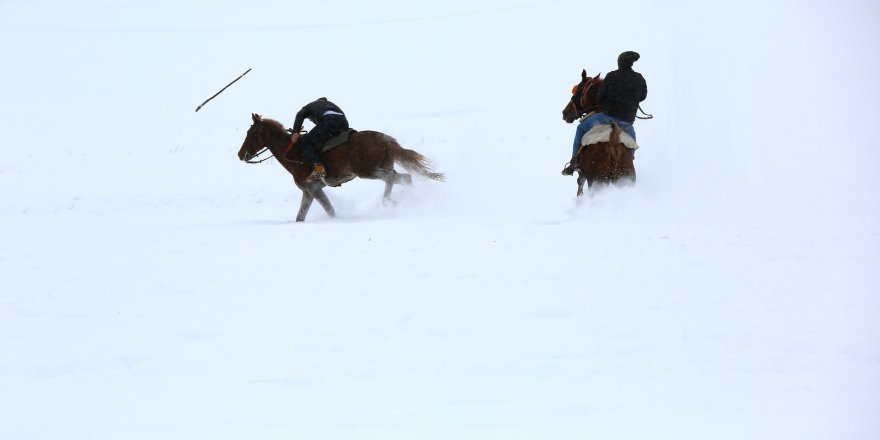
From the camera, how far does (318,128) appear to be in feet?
36.2

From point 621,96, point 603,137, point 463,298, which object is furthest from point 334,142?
point 463,298

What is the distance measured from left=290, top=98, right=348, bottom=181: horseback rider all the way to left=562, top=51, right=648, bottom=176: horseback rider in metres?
3.20

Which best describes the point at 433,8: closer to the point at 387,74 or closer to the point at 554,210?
the point at 387,74

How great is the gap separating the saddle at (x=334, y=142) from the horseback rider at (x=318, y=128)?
4cm

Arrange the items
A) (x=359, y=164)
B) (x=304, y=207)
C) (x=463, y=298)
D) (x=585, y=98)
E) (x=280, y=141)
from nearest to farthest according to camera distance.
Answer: (x=463, y=298) < (x=585, y=98) < (x=359, y=164) < (x=304, y=207) < (x=280, y=141)

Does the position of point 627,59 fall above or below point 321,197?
above

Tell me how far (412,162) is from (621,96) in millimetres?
2774

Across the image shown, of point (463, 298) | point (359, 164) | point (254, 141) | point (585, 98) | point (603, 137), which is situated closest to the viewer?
point (463, 298)

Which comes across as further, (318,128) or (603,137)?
(318,128)

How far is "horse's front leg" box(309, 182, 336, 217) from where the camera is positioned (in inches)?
436

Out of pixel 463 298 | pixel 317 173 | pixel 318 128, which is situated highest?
pixel 318 128

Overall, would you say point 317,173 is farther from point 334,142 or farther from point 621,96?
point 621,96

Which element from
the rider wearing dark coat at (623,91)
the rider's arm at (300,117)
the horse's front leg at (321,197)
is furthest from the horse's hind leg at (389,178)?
the rider wearing dark coat at (623,91)

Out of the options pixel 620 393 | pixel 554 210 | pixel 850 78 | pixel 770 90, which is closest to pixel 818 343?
pixel 620 393
